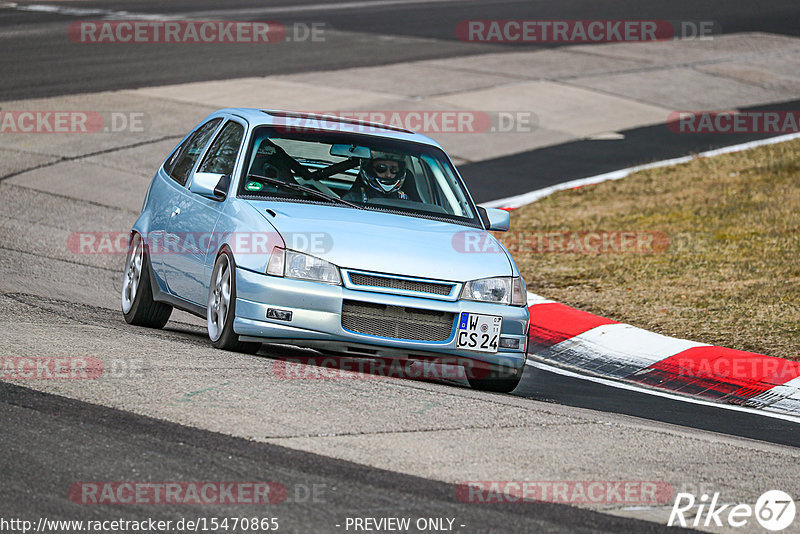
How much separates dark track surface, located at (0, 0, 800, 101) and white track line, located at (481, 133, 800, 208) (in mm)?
7981

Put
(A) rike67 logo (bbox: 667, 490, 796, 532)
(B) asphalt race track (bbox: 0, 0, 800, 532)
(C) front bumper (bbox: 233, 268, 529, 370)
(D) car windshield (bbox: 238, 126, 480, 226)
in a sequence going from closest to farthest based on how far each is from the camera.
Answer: (B) asphalt race track (bbox: 0, 0, 800, 532), (A) rike67 logo (bbox: 667, 490, 796, 532), (C) front bumper (bbox: 233, 268, 529, 370), (D) car windshield (bbox: 238, 126, 480, 226)

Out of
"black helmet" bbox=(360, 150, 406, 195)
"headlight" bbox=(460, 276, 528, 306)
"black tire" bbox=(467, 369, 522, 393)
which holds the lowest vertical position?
"black tire" bbox=(467, 369, 522, 393)

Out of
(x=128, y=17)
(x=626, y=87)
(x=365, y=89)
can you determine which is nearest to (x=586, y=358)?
(x=365, y=89)

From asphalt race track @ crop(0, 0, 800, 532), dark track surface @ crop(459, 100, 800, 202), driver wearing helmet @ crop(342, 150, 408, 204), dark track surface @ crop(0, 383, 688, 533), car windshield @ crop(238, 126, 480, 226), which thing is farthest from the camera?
dark track surface @ crop(459, 100, 800, 202)

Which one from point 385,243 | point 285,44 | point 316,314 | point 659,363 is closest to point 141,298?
point 316,314

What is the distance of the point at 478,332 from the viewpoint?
7.49 meters

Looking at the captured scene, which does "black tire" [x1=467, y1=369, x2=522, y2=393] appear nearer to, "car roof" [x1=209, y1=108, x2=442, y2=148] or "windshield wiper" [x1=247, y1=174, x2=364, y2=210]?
"windshield wiper" [x1=247, y1=174, x2=364, y2=210]

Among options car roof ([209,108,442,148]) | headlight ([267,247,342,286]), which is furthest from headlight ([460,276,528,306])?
car roof ([209,108,442,148])

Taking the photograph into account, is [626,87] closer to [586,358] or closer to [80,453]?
[586,358]

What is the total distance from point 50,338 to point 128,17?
2222 centimetres

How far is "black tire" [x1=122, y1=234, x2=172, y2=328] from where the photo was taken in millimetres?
9031

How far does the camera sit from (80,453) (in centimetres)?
536

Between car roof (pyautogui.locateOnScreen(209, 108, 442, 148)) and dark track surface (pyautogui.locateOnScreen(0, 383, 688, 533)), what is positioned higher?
car roof (pyautogui.locateOnScreen(209, 108, 442, 148))

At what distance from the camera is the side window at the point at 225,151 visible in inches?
338
